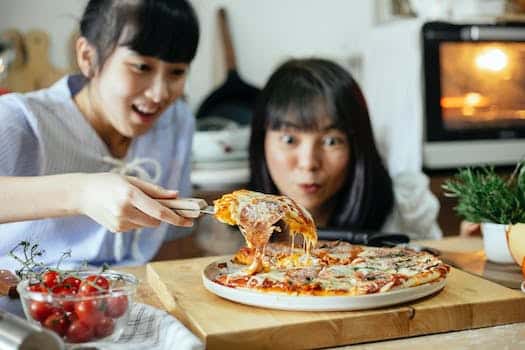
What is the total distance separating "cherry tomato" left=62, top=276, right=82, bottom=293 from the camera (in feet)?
3.00

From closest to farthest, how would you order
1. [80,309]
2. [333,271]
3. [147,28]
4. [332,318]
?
[80,309] → [332,318] → [333,271] → [147,28]

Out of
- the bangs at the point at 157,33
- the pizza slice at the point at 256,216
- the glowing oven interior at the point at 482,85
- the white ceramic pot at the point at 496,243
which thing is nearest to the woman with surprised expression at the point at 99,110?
the bangs at the point at 157,33

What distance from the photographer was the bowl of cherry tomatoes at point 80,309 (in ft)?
2.78

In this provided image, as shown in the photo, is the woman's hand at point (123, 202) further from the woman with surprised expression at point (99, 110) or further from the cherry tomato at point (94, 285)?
the woman with surprised expression at point (99, 110)

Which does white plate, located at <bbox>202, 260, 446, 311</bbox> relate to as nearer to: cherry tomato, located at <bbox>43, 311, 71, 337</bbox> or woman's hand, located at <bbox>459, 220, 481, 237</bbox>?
cherry tomato, located at <bbox>43, 311, 71, 337</bbox>

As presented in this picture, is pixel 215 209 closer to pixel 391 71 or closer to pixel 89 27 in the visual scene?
pixel 89 27

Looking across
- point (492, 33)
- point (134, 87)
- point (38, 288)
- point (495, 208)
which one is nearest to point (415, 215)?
point (495, 208)

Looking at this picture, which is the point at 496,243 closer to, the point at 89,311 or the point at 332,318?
the point at 332,318

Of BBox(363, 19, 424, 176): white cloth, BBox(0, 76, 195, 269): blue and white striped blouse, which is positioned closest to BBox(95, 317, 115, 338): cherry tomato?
BBox(0, 76, 195, 269): blue and white striped blouse

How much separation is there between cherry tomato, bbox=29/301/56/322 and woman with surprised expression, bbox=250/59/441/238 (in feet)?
3.30

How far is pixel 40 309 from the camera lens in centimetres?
86

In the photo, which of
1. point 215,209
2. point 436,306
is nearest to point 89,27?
point 215,209

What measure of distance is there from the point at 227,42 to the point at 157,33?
95cm

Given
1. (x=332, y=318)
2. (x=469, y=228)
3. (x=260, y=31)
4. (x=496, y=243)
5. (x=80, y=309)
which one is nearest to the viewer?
(x=80, y=309)
